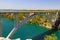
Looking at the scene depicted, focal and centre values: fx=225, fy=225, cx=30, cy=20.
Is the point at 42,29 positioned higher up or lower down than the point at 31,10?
lower down

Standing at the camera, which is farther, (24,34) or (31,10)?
(24,34)

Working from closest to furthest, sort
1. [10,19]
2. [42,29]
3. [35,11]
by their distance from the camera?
1. [35,11]
2. [42,29]
3. [10,19]

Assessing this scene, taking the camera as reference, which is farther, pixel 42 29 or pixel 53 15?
pixel 42 29

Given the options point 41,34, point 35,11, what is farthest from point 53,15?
point 41,34

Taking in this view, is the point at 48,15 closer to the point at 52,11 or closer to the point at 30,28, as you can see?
the point at 52,11

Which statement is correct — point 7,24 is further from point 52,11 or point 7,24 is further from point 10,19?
point 52,11

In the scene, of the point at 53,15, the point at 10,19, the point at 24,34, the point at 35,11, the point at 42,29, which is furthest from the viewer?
the point at 10,19

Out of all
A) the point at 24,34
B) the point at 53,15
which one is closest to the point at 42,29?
→ the point at 24,34

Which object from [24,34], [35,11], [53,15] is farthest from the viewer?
[24,34]

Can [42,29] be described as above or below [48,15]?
below
